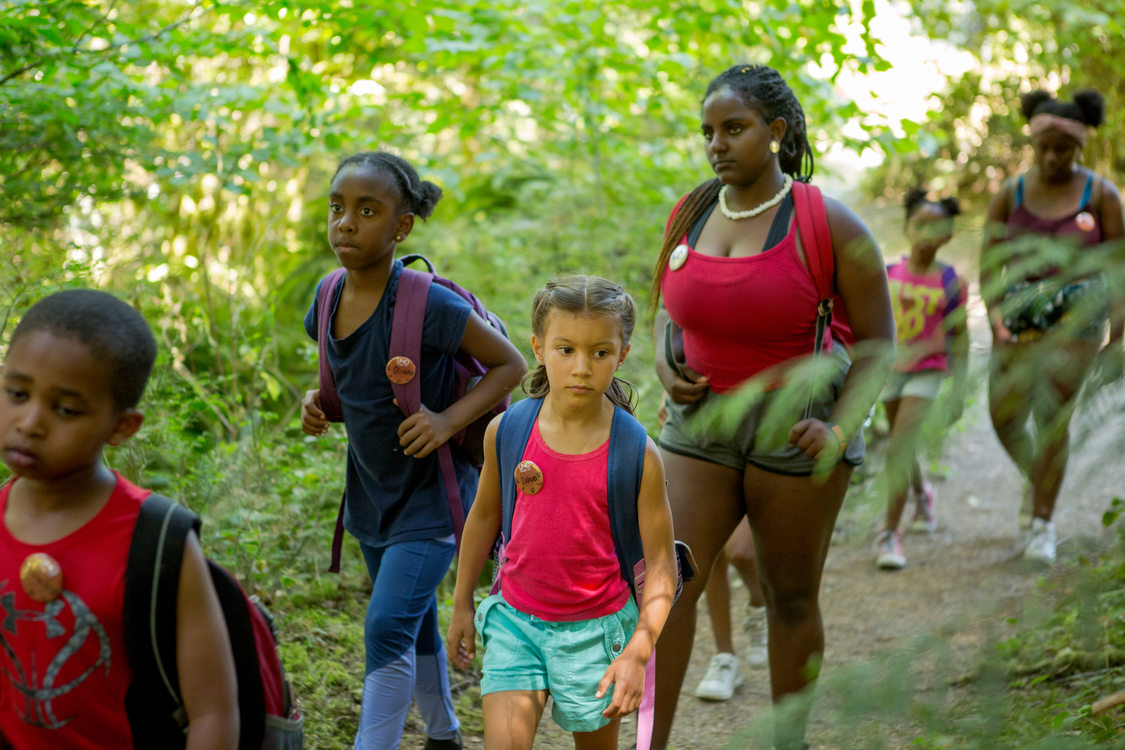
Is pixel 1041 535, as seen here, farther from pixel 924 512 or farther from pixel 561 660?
pixel 561 660

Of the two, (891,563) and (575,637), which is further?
(891,563)

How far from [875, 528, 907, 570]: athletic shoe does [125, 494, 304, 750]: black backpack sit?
5321 mm

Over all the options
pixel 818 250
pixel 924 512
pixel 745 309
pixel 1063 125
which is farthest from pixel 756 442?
pixel 924 512

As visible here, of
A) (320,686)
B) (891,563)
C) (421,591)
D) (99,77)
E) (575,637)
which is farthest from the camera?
(891,563)

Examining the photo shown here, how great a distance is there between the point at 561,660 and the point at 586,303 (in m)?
0.95

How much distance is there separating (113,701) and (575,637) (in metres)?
1.18

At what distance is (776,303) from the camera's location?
3316mm

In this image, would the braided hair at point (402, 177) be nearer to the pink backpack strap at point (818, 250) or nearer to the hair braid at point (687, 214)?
the hair braid at point (687, 214)

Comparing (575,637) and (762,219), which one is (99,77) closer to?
(762,219)

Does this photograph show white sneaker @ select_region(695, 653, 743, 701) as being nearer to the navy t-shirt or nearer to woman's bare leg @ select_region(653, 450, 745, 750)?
woman's bare leg @ select_region(653, 450, 745, 750)

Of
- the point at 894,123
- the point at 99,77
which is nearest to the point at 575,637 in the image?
the point at 99,77

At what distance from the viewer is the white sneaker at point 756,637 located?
518 centimetres

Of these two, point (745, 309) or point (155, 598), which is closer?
point (155, 598)

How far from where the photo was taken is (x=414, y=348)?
10.8ft
